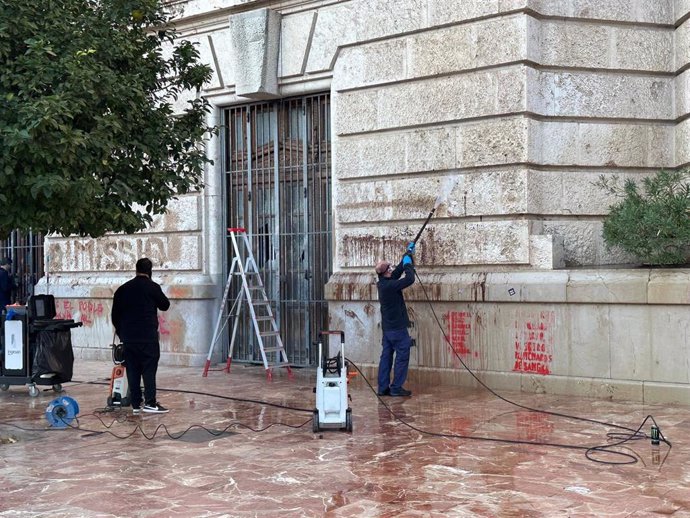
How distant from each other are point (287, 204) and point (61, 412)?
594cm

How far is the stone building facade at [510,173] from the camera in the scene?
10734 mm

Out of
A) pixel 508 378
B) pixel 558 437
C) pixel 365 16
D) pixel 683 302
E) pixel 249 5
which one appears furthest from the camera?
pixel 249 5

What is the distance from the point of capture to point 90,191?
8109 millimetres

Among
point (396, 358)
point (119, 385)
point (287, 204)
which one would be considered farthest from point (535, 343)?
point (119, 385)

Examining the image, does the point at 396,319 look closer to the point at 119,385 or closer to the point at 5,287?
the point at 119,385

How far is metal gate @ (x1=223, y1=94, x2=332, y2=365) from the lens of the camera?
14.1 meters

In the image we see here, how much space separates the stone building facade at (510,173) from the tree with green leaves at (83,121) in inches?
138

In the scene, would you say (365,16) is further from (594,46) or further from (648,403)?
(648,403)

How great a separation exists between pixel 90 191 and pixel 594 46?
7272 mm

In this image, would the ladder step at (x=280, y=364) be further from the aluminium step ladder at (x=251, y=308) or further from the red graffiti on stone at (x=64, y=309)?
the red graffiti on stone at (x=64, y=309)

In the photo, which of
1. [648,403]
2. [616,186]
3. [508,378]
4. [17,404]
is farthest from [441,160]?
[17,404]

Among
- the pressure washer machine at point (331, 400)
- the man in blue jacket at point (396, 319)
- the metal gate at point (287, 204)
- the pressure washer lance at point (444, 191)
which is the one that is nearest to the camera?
the pressure washer machine at point (331, 400)

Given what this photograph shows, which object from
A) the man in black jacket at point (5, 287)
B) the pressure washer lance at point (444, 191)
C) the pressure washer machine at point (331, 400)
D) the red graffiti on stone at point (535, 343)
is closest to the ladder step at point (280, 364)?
the pressure washer lance at point (444, 191)

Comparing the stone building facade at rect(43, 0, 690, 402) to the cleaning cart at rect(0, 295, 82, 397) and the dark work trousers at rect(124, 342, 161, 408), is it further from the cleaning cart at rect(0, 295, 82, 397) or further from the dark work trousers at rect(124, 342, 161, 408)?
the cleaning cart at rect(0, 295, 82, 397)
